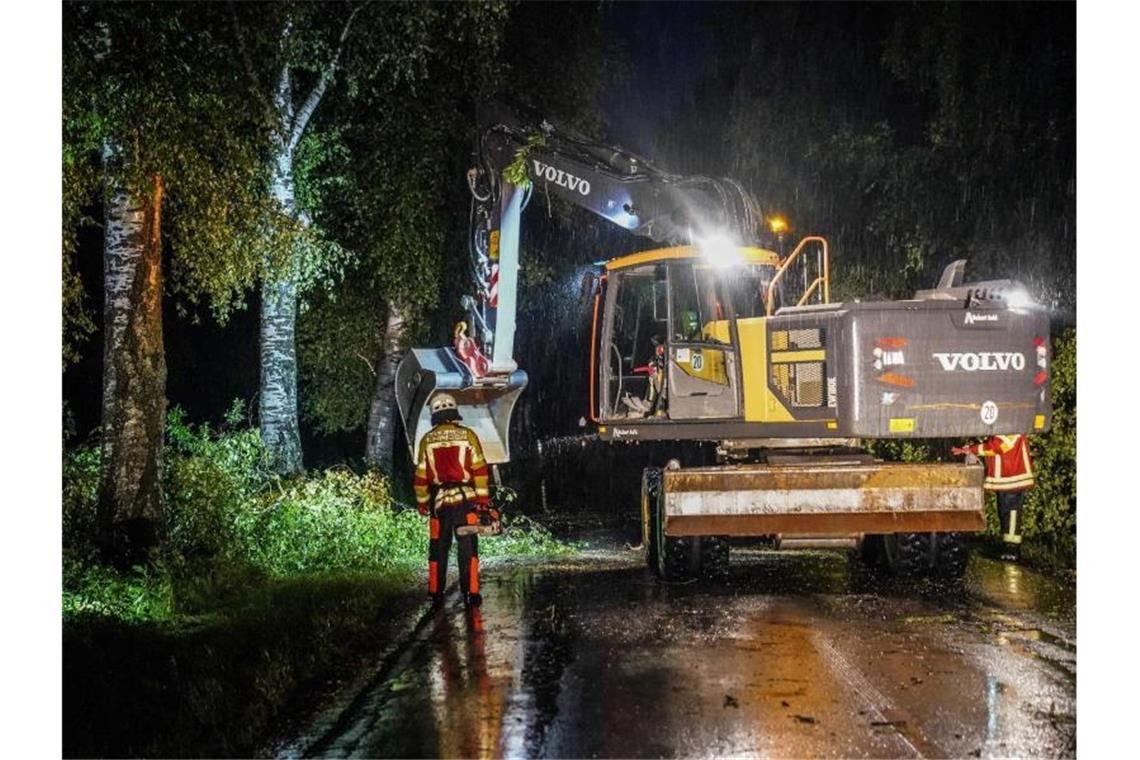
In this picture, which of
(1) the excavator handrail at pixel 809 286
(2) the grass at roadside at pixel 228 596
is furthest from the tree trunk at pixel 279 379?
(1) the excavator handrail at pixel 809 286

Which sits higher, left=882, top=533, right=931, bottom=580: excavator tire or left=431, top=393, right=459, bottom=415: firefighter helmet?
left=431, top=393, right=459, bottom=415: firefighter helmet

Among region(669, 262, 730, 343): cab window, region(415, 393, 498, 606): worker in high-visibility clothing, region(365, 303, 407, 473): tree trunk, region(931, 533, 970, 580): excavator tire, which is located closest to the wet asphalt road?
region(931, 533, 970, 580): excavator tire

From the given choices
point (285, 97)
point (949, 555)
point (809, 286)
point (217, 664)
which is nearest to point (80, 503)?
point (217, 664)

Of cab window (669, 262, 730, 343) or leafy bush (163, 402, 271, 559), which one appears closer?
cab window (669, 262, 730, 343)

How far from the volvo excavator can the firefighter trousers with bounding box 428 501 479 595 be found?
1.71 meters

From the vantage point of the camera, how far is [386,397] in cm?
2095

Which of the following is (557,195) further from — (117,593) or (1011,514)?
(117,593)

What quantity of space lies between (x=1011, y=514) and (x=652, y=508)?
3.60 meters

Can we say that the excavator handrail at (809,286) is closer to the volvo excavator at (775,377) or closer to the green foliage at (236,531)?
the volvo excavator at (775,377)

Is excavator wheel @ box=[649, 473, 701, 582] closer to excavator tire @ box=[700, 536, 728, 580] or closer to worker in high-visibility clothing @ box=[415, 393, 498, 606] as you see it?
excavator tire @ box=[700, 536, 728, 580]

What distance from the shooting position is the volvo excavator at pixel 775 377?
10344 millimetres

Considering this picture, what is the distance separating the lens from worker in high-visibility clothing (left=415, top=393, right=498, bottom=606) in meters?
10.2

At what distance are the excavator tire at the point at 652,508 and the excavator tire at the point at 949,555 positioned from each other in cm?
254

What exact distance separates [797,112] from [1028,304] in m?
10.4
